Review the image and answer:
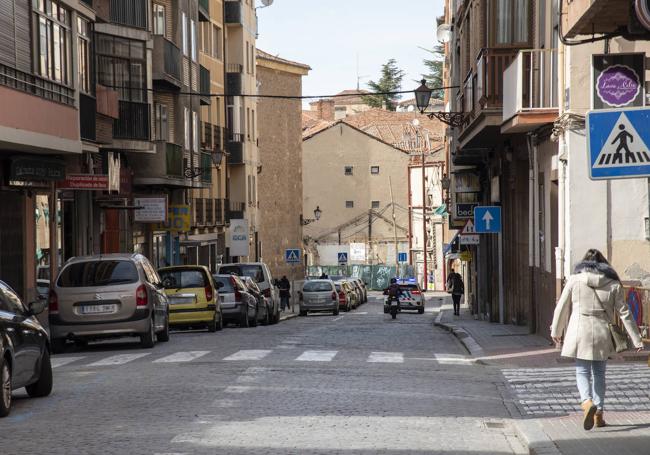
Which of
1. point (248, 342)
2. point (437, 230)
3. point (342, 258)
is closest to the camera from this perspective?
point (248, 342)

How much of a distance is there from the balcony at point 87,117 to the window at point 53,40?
1155 millimetres

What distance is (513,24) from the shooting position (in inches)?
1157

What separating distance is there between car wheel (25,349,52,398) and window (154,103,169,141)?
99.2ft

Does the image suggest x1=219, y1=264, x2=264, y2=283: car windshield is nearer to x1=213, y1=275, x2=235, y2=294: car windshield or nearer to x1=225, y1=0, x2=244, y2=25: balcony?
x1=213, y1=275, x2=235, y2=294: car windshield

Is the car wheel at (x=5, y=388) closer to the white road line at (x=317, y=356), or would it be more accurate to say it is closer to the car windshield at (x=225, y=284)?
the white road line at (x=317, y=356)

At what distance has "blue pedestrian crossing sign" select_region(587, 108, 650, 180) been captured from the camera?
33.7 ft

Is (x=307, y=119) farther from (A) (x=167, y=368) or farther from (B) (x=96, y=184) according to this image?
(A) (x=167, y=368)

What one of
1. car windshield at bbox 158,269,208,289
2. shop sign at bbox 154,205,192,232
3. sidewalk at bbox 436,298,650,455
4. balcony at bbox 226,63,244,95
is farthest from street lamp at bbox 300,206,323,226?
sidewalk at bbox 436,298,650,455

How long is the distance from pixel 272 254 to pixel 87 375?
65016mm

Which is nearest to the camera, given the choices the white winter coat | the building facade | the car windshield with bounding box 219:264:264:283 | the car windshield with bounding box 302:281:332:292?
the white winter coat

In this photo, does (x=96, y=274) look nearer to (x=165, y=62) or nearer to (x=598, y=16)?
(x=598, y=16)

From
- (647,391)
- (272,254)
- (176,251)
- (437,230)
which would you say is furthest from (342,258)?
(647,391)

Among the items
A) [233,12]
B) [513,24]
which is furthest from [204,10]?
[513,24]

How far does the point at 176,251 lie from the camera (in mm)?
52812
